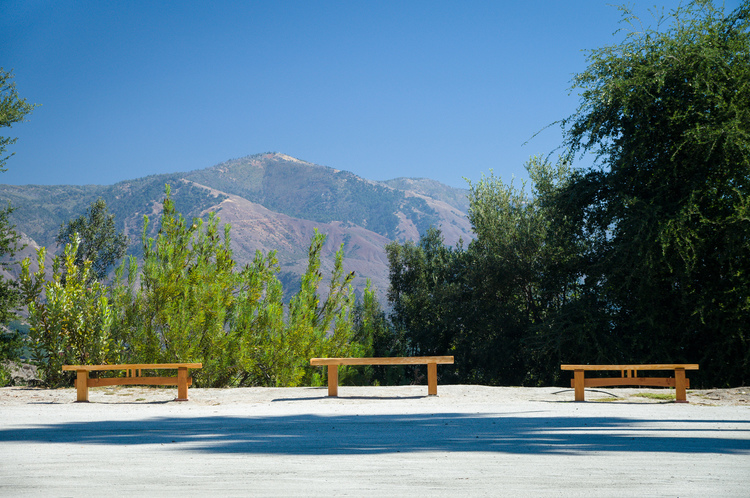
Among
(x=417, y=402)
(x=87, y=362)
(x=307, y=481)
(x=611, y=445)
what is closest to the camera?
(x=307, y=481)

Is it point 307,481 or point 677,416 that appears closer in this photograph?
point 307,481

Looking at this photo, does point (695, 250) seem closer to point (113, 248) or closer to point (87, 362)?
point (87, 362)

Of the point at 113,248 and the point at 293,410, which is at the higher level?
the point at 113,248

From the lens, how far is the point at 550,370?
65.5ft

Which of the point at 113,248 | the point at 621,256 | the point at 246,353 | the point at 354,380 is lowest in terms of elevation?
the point at 354,380

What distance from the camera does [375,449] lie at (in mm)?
5418

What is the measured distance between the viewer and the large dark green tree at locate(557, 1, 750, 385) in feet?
49.5

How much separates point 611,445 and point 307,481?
304 cm

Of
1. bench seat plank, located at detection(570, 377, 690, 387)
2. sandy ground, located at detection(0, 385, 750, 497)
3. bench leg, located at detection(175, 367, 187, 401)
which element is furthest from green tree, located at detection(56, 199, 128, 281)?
bench seat plank, located at detection(570, 377, 690, 387)

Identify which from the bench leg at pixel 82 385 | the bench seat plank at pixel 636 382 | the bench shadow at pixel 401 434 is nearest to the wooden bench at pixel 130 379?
the bench leg at pixel 82 385

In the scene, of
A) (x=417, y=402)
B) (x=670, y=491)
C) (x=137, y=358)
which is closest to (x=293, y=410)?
(x=417, y=402)

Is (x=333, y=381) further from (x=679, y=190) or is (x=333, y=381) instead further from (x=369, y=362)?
(x=679, y=190)

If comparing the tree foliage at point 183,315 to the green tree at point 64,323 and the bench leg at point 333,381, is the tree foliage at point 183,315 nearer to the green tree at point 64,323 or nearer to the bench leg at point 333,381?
the green tree at point 64,323

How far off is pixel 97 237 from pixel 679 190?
42657 mm
